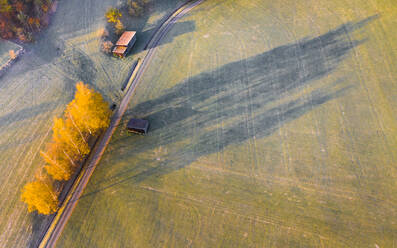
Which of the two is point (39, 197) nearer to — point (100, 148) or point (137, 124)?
point (100, 148)

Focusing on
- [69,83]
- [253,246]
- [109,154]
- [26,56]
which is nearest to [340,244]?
[253,246]

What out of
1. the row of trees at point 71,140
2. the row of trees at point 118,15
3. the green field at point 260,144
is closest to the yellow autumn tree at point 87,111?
the row of trees at point 71,140

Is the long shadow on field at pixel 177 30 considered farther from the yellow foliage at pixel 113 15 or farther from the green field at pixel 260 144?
the yellow foliage at pixel 113 15

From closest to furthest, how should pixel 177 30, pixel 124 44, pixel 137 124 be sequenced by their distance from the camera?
pixel 137 124, pixel 124 44, pixel 177 30

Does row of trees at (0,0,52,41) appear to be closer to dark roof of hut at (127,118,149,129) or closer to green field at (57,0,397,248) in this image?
green field at (57,0,397,248)

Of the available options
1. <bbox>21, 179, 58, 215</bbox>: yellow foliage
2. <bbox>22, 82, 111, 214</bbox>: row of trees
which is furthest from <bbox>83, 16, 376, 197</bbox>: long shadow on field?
<bbox>21, 179, 58, 215</bbox>: yellow foliage

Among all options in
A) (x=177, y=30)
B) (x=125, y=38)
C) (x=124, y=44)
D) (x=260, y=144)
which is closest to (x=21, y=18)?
(x=125, y=38)

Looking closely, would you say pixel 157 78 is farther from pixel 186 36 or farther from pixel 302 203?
pixel 302 203
